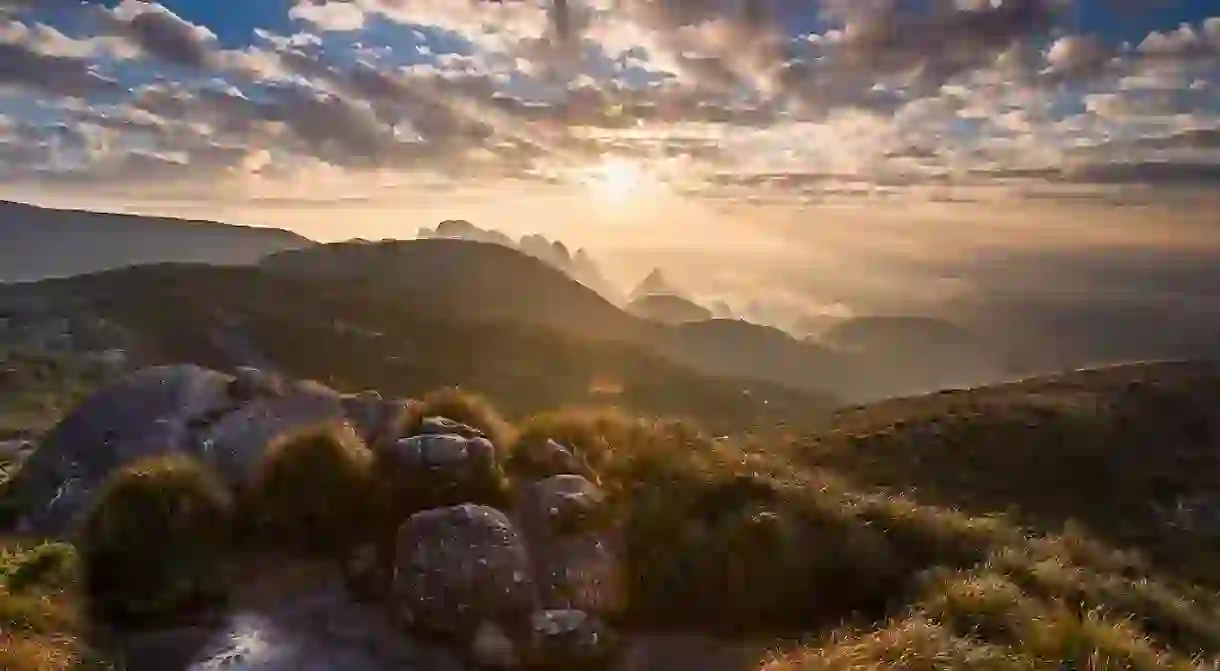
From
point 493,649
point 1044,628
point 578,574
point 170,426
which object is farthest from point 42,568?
point 1044,628

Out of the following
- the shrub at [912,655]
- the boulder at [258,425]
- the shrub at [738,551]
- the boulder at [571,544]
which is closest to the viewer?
the shrub at [912,655]

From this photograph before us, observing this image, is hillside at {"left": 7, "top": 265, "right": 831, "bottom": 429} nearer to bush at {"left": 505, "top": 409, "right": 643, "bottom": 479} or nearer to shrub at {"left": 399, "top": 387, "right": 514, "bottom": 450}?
bush at {"left": 505, "top": 409, "right": 643, "bottom": 479}

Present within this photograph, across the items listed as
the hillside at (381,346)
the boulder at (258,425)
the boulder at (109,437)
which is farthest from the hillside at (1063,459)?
the hillside at (381,346)

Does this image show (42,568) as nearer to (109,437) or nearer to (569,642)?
(109,437)

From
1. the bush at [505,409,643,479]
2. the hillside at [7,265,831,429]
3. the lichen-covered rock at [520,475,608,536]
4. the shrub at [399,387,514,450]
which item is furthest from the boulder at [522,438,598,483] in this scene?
the hillside at [7,265,831,429]

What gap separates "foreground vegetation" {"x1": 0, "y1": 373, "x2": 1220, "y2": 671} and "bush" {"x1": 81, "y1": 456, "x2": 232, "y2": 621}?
0.04m

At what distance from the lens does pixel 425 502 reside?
13078 mm

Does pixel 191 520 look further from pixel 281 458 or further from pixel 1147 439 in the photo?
pixel 1147 439

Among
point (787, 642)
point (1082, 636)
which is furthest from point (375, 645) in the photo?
point (1082, 636)

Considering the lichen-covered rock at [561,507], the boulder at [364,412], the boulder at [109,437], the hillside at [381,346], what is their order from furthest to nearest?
the hillside at [381,346]
the boulder at [364,412]
the boulder at [109,437]
the lichen-covered rock at [561,507]

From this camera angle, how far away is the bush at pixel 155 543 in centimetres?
1112

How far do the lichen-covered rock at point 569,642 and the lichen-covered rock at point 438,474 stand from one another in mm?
2708

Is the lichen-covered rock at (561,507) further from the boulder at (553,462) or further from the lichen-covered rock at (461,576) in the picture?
the lichen-covered rock at (461,576)

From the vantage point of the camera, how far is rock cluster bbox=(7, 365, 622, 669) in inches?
434
